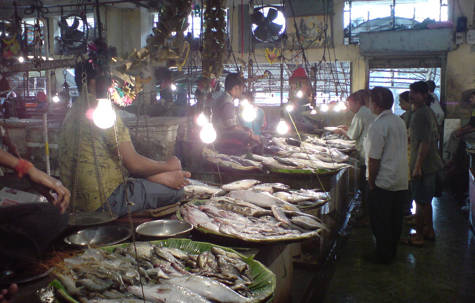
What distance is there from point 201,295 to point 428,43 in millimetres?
11433

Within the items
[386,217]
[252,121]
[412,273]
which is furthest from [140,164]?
[252,121]

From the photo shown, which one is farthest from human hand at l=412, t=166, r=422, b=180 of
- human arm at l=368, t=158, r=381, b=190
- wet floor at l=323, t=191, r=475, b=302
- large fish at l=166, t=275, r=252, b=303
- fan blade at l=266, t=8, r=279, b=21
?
fan blade at l=266, t=8, r=279, b=21

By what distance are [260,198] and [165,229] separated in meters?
1.02

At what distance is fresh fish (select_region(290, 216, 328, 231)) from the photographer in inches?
102

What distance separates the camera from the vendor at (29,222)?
146 centimetres

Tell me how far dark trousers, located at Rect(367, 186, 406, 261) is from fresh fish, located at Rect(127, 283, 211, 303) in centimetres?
345

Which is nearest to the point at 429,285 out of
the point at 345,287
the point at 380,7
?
the point at 345,287

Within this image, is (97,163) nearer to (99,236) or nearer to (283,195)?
A: (99,236)

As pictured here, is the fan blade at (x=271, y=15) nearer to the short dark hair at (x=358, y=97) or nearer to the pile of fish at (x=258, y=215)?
A: the short dark hair at (x=358, y=97)

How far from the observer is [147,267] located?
1.84m

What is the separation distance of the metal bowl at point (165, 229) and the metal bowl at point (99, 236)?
0.35 ft

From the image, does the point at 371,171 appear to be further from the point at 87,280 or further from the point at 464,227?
the point at 87,280

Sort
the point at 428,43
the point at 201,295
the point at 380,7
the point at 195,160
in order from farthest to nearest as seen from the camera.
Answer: the point at 380,7 → the point at 428,43 → the point at 195,160 → the point at 201,295

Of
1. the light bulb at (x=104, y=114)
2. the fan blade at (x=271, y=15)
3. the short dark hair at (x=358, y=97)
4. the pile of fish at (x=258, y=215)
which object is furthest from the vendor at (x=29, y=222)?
the fan blade at (x=271, y=15)
